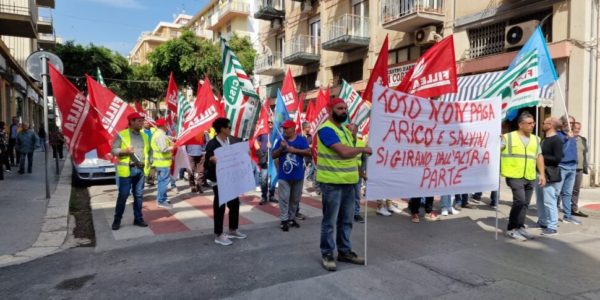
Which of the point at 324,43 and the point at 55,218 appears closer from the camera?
the point at 55,218

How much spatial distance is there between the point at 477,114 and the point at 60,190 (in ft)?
30.7

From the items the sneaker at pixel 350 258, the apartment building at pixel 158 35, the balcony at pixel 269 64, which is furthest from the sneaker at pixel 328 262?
the apartment building at pixel 158 35

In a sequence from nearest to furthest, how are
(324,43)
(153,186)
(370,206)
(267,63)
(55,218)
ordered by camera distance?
(55,218) < (370,206) < (153,186) < (324,43) < (267,63)

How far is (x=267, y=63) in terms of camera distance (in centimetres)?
2884

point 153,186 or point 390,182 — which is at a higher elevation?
point 390,182

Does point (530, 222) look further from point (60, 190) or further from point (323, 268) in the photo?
point (60, 190)

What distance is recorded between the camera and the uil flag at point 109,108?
23.1 feet

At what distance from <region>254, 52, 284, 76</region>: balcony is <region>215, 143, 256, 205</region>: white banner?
22914 mm

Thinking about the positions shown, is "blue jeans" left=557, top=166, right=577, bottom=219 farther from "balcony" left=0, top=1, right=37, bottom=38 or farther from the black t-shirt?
"balcony" left=0, top=1, right=37, bottom=38

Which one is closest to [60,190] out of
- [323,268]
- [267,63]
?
[323,268]

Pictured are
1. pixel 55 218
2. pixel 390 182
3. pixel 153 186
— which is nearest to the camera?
pixel 390 182

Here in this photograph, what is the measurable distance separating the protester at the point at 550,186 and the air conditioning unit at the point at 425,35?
33.8 feet

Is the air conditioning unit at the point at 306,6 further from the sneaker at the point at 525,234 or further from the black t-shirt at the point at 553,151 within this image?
the sneaker at the point at 525,234

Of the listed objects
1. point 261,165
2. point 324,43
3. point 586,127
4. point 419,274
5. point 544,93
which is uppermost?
point 324,43
